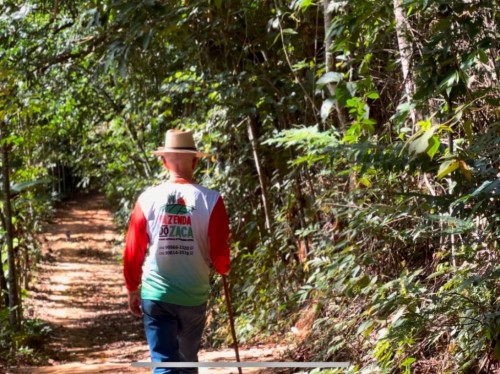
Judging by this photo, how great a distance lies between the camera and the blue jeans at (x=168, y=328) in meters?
5.06

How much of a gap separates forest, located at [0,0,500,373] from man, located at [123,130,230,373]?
90cm

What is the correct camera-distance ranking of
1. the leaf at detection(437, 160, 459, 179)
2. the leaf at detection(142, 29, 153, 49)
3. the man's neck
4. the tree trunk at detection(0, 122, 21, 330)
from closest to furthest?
the leaf at detection(437, 160, 459, 179), the man's neck, the leaf at detection(142, 29, 153, 49), the tree trunk at detection(0, 122, 21, 330)

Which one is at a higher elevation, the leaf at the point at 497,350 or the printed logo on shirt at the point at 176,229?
the printed logo on shirt at the point at 176,229

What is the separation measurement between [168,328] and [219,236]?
65 centimetres

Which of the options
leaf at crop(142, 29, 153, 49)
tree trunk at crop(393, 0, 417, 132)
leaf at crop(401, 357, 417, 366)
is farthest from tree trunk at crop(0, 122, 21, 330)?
leaf at crop(401, 357, 417, 366)

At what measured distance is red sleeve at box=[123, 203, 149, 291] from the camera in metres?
5.10

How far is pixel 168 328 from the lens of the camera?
16.7 feet

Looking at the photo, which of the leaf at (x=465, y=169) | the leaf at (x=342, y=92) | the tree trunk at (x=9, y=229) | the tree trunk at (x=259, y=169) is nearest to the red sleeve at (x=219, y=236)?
the leaf at (x=342, y=92)

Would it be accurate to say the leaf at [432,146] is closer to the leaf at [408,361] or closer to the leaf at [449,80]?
the leaf at [449,80]

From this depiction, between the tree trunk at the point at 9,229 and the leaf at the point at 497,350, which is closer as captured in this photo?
the leaf at the point at 497,350

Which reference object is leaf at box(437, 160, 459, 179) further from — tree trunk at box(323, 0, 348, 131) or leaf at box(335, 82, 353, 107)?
tree trunk at box(323, 0, 348, 131)

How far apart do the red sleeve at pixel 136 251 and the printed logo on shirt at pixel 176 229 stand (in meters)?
0.14

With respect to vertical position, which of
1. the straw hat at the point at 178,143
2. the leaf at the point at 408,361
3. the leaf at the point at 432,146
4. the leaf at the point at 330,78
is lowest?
the leaf at the point at 408,361

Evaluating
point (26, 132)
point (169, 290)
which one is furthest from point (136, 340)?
point (169, 290)
